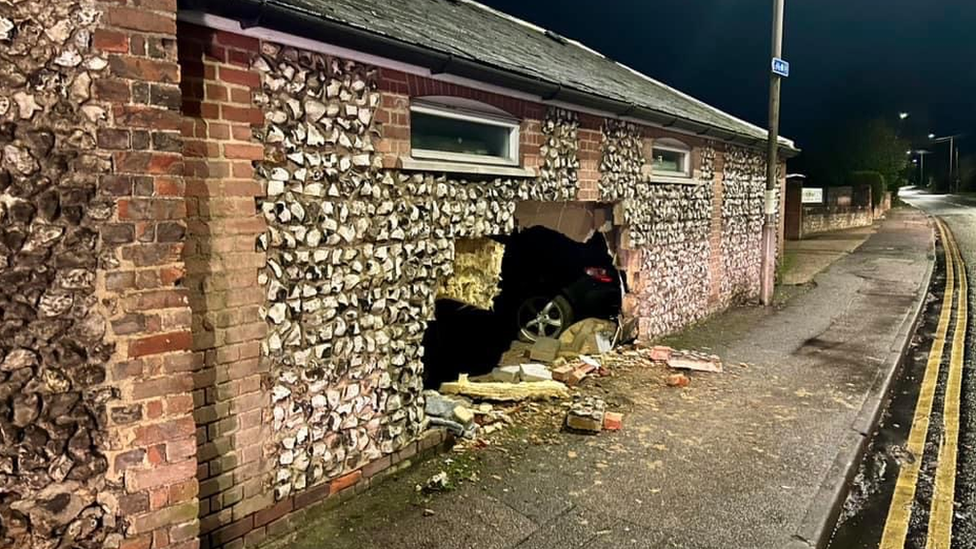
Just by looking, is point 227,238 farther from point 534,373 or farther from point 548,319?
point 548,319

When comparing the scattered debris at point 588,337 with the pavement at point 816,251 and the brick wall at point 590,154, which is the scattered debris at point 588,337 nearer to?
the brick wall at point 590,154

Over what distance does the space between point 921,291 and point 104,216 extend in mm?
16529

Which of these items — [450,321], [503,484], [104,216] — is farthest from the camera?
[450,321]

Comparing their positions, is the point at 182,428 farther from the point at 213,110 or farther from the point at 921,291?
the point at 921,291

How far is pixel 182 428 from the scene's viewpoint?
10.6 ft

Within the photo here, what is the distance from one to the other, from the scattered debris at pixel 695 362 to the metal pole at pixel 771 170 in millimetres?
5200

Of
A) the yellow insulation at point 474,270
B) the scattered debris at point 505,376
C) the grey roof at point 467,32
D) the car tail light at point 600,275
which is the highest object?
the grey roof at point 467,32

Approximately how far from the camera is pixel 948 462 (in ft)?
18.1

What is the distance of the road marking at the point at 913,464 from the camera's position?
4.36 meters

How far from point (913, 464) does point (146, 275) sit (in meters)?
6.10

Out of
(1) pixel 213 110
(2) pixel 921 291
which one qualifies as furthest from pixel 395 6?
(2) pixel 921 291

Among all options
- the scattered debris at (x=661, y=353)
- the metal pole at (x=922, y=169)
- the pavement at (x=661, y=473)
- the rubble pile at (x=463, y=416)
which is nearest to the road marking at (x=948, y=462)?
the pavement at (x=661, y=473)

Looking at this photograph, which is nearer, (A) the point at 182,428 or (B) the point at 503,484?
(A) the point at 182,428

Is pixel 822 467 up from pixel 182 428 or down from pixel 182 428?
down
